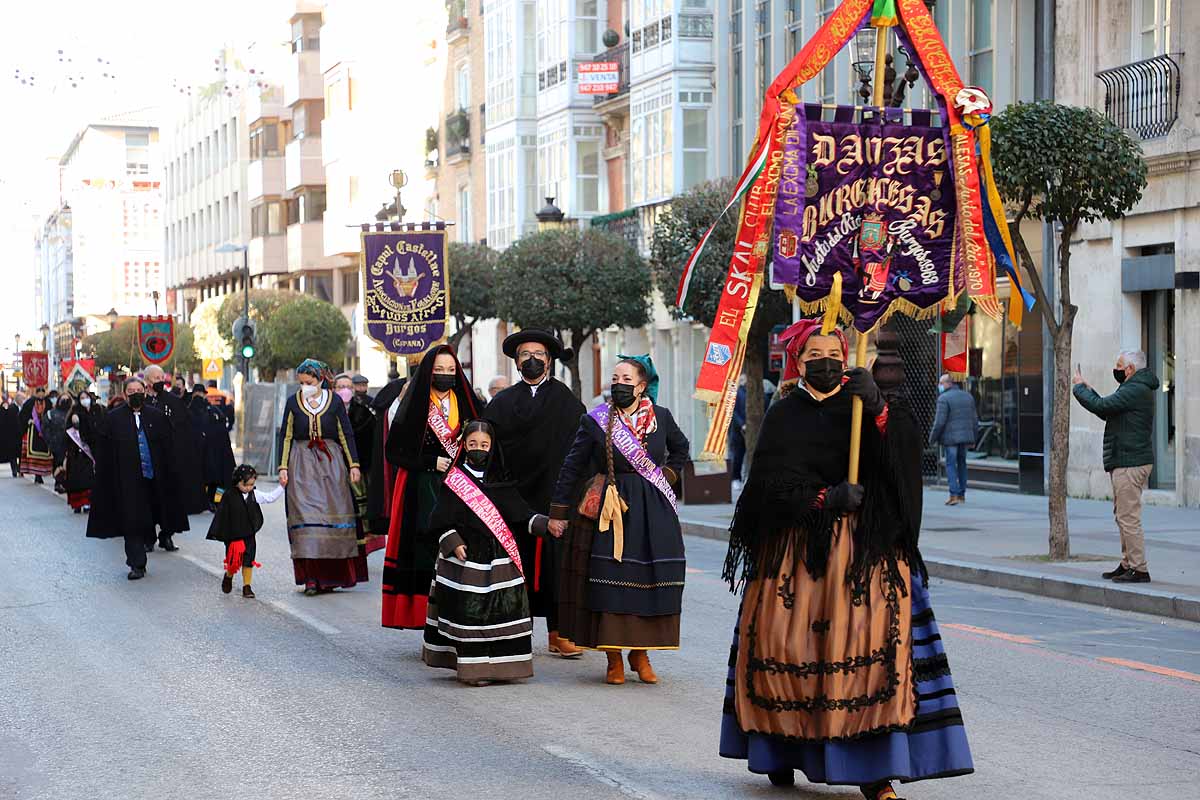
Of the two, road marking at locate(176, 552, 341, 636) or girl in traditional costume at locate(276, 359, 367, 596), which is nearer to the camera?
road marking at locate(176, 552, 341, 636)

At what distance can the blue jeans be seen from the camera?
985 inches

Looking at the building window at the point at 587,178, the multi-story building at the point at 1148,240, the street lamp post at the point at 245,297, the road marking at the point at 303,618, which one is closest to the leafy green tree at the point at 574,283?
the building window at the point at 587,178

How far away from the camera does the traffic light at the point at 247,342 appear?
42.0 m

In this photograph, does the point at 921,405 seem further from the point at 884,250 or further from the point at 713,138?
the point at 884,250

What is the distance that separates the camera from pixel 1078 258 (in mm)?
25531

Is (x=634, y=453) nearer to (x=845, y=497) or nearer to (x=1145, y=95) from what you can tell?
(x=845, y=497)

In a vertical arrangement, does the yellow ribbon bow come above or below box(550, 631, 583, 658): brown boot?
above

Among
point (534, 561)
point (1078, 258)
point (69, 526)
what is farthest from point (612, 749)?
point (1078, 258)

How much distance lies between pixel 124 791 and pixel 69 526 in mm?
16893

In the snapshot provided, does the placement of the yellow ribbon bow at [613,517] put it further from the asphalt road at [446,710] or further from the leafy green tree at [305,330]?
the leafy green tree at [305,330]

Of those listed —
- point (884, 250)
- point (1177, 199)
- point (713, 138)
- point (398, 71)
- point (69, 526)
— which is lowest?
point (69, 526)

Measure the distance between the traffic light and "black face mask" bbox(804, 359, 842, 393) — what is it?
35651mm

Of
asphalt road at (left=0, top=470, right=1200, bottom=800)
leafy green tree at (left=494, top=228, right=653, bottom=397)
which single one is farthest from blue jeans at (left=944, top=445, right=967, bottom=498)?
leafy green tree at (left=494, top=228, right=653, bottom=397)

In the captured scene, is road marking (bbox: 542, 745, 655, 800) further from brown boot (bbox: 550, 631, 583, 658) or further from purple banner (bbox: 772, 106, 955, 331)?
brown boot (bbox: 550, 631, 583, 658)
